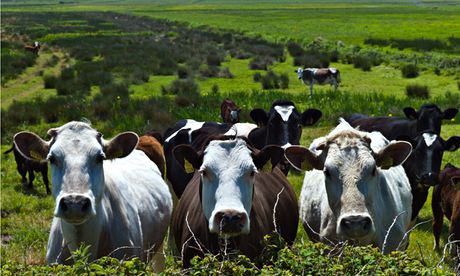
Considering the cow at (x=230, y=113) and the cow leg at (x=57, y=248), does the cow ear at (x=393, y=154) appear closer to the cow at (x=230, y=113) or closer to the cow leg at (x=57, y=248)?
the cow leg at (x=57, y=248)

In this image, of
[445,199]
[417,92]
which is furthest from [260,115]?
[417,92]

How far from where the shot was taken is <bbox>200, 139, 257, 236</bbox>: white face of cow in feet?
15.4

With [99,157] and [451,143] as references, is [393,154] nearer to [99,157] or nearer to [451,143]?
[99,157]

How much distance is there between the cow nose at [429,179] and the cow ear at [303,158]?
3.51 m

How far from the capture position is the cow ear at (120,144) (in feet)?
18.2

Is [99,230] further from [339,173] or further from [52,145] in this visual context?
[339,173]

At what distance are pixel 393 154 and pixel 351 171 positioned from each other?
0.63m

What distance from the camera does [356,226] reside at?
4977 mm

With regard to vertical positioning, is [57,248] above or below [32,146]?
below

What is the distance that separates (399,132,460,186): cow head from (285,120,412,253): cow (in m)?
2.33

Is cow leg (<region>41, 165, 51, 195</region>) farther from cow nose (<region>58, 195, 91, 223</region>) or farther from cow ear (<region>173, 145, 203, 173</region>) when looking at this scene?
cow nose (<region>58, 195, 91, 223</region>)

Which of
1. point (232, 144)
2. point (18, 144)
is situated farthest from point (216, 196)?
point (18, 144)

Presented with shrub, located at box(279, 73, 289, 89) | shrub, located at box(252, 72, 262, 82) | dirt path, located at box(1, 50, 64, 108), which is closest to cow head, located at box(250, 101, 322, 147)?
dirt path, located at box(1, 50, 64, 108)

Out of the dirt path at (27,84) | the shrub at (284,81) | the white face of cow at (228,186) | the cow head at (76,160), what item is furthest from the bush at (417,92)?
the cow head at (76,160)
